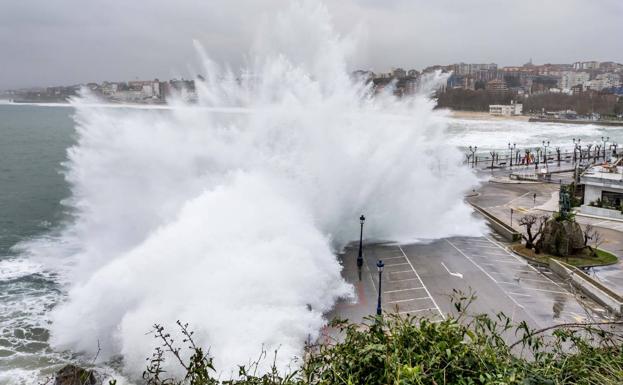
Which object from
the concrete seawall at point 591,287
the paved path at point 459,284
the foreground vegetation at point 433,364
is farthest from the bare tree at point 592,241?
the foreground vegetation at point 433,364

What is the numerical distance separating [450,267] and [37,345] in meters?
16.0

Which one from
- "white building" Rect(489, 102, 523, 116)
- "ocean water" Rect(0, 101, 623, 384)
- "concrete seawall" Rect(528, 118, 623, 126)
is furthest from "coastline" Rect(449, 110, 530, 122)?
"ocean water" Rect(0, 101, 623, 384)

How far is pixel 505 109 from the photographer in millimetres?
175375

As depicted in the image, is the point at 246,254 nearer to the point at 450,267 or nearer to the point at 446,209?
the point at 450,267

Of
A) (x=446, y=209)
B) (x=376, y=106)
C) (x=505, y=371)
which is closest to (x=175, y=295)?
(x=505, y=371)

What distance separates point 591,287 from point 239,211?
46.5 ft

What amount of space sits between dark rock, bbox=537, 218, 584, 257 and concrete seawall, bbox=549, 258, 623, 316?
150 centimetres

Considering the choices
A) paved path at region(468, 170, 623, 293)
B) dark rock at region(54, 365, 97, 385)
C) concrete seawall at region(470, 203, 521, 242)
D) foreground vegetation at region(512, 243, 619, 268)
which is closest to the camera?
dark rock at region(54, 365, 97, 385)

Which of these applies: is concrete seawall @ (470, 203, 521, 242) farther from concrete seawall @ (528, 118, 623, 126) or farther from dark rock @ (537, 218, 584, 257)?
concrete seawall @ (528, 118, 623, 126)

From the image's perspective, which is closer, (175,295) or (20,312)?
(175,295)

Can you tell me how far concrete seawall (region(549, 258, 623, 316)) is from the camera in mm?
17734

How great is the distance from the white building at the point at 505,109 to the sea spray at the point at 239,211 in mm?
149771

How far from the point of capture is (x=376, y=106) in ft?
120

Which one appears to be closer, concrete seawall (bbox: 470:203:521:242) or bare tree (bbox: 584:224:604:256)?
bare tree (bbox: 584:224:604:256)
